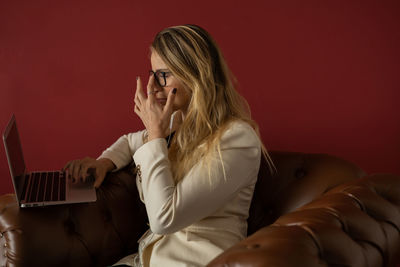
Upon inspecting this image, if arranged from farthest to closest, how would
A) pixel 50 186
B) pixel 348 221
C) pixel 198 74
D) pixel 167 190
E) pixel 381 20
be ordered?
pixel 381 20 < pixel 50 186 < pixel 198 74 < pixel 167 190 < pixel 348 221

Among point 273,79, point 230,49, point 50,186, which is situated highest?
point 230,49

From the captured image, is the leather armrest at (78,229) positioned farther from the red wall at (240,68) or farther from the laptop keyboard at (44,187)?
the red wall at (240,68)

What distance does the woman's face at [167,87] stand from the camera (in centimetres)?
164

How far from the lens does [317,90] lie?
2.30 metres

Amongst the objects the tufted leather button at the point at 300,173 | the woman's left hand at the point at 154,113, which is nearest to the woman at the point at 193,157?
the woman's left hand at the point at 154,113

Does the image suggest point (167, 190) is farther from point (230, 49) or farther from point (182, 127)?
point (230, 49)

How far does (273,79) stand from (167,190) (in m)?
1.04

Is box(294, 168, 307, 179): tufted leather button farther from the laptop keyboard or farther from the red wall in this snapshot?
the laptop keyboard

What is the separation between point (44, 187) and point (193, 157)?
1.88ft

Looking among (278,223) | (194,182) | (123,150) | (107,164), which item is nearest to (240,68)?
(123,150)

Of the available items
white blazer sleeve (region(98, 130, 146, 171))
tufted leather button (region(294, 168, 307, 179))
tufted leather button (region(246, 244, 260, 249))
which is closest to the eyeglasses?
white blazer sleeve (region(98, 130, 146, 171))

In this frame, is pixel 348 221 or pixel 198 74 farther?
pixel 198 74

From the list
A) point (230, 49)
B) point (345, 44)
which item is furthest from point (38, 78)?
point (345, 44)

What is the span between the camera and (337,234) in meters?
1.16
